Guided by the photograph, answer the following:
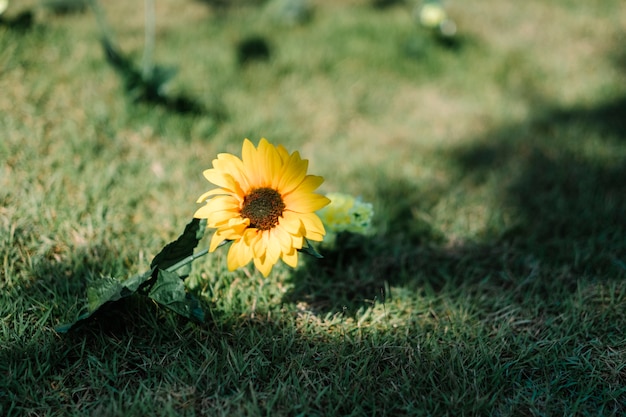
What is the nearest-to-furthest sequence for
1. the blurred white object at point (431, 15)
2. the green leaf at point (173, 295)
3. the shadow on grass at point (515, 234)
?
the green leaf at point (173, 295)
the shadow on grass at point (515, 234)
the blurred white object at point (431, 15)

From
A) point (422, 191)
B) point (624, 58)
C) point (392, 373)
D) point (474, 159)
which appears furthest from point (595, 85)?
point (392, 373)

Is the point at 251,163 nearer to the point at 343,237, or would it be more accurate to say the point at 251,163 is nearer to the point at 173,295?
the point at 173,295

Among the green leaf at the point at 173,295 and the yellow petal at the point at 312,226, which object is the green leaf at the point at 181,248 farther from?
the yellow petal at the point at 312,226

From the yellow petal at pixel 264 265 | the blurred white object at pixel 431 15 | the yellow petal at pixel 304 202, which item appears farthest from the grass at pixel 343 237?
the yellow petal at pixel 304 202

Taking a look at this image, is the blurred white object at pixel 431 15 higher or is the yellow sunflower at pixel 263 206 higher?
the blurred white object at pixel 431 15

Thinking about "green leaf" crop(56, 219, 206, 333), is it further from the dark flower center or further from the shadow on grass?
the shadow on grass

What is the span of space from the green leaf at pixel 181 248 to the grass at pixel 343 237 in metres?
0.17

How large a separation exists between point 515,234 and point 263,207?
4.02 feet

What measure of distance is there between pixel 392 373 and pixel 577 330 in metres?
0.63

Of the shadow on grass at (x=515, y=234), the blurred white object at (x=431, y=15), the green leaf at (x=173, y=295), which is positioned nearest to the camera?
the green leaf at (x=173, y=295)

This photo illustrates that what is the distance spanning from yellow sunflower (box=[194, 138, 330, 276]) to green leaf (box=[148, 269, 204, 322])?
196mm

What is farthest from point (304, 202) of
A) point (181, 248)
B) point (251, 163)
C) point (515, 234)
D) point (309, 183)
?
point (515, 234)

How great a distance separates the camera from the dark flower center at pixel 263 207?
135 centimetres

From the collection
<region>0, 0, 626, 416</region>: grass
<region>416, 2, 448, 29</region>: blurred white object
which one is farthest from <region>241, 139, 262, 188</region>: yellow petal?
<region>416, 2, 448, 29</region>: blurred white object
